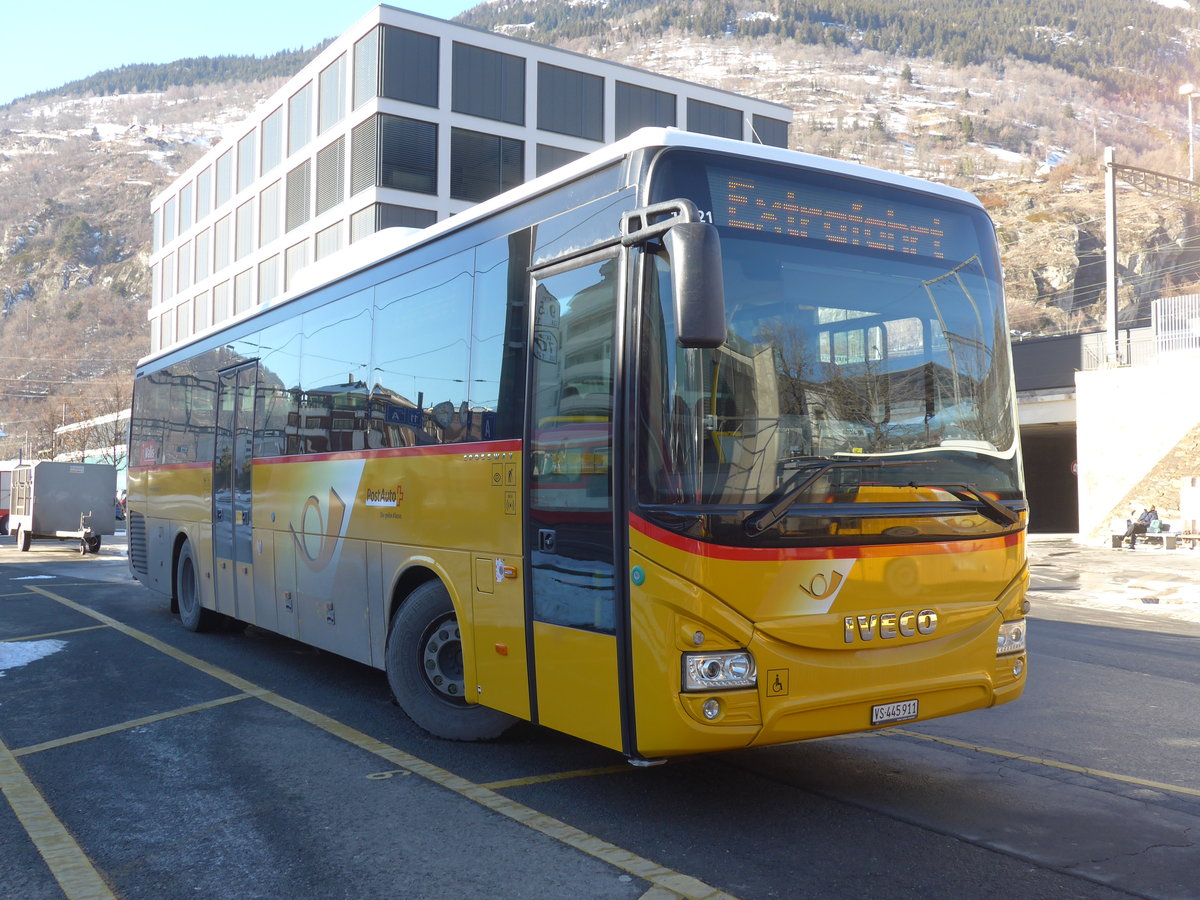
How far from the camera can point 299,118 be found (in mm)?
51844

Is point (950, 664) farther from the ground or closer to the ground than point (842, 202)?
closer to the ground

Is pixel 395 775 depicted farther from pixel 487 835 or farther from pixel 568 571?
pixel 568 571

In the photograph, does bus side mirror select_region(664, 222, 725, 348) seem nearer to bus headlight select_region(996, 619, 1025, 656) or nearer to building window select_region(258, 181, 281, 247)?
bus headlight select_region(996, 619, 1025, 656)

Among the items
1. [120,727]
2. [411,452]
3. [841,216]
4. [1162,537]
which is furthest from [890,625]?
[1162,537]

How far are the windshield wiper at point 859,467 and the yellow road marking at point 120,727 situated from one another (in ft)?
15.1

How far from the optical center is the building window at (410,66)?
44812mm

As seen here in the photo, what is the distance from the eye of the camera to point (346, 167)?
1841 inches

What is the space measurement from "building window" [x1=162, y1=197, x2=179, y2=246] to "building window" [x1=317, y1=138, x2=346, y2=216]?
24067 millimetres

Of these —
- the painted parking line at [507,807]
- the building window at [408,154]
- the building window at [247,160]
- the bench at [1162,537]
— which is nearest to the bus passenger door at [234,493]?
the painted parking line at [507,807]

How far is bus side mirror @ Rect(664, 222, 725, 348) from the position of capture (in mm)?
4547

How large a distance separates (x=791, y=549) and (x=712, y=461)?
53 cm

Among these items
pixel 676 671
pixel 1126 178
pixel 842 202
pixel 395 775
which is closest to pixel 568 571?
pixel 676 671

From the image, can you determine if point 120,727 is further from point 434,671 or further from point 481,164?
point 481,164

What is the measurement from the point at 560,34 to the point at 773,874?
19791 centimetres
